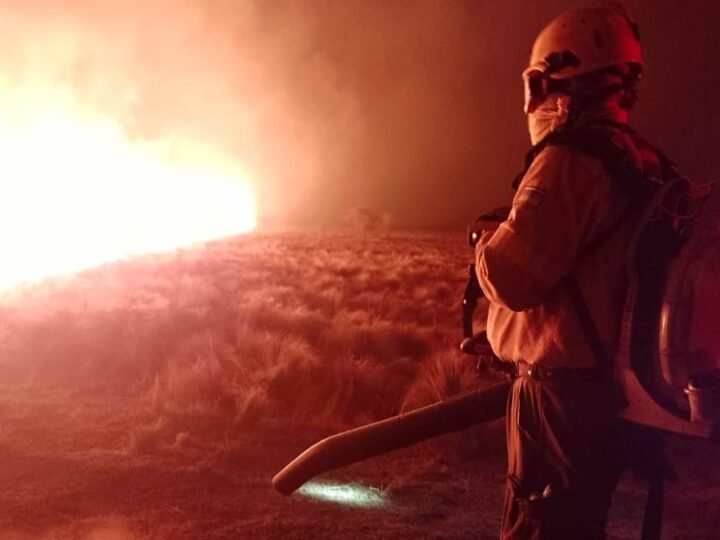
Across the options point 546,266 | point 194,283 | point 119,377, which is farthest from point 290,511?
point 194,283

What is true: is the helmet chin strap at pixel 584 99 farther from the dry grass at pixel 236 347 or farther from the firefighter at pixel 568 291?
the dry grass at pixel 236 347

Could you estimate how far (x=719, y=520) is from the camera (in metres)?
4.32

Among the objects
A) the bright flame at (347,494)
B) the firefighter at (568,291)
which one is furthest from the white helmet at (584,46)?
the bright flame at (347,494)

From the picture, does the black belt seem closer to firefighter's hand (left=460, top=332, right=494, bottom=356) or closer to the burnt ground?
firefighter's hand (left=460, top=332, right=494, bottom=356)

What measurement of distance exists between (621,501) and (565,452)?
8.56ft

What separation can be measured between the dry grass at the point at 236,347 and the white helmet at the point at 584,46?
4229 millimetres

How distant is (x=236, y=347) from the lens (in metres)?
8.93

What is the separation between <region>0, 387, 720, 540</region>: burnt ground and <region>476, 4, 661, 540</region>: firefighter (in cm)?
200

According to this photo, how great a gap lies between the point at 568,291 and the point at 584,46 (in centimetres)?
74

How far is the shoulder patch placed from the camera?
2.18 m

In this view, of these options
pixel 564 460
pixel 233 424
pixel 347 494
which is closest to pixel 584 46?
pixel 564 460

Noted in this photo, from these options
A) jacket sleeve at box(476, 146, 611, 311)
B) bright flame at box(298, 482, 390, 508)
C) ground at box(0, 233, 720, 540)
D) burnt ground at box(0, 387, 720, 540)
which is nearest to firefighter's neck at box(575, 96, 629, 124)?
jacket sleeve at box(476, 146, 611, 311)

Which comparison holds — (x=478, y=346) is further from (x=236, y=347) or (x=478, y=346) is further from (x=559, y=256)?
(x=236, y=347)

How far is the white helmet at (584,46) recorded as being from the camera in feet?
7.77
